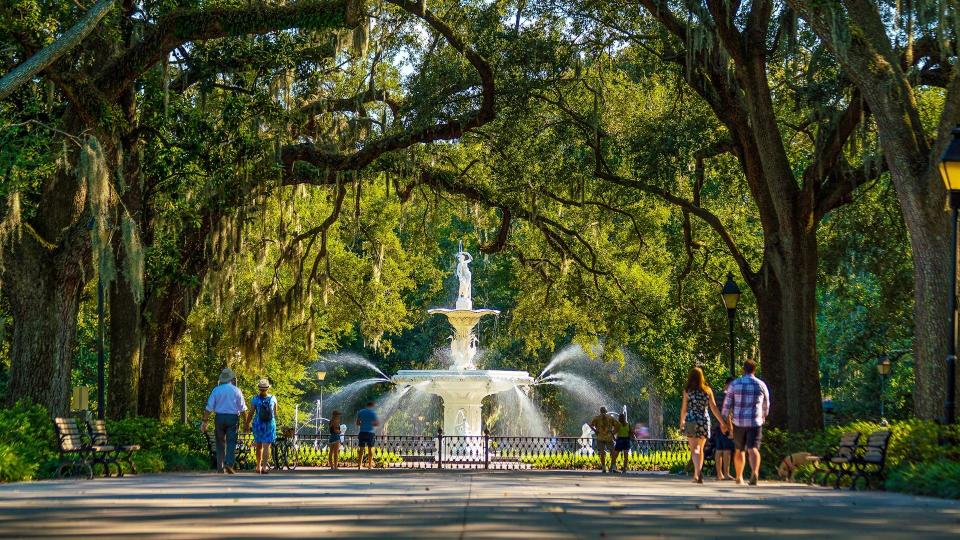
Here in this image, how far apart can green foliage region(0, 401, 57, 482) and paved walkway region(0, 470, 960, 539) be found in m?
2.70

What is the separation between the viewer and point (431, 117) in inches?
1041

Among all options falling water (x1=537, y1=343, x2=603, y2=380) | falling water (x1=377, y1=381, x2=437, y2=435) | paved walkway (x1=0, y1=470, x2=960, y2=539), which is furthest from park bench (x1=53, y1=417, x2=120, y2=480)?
falling water (x1=377, y1=381, x2=437, y2=435)

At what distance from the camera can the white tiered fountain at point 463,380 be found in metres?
37.4

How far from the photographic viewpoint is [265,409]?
22.1 metres

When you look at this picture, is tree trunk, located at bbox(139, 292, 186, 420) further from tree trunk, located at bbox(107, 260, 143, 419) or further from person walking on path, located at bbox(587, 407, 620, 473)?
person walking on path, located at bbox(587, 407, 620, 473)

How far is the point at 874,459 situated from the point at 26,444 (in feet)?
39.8

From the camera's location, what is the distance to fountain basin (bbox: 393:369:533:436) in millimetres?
37344

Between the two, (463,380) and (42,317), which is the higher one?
(42,317)

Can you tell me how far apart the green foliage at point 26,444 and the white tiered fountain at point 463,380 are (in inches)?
644

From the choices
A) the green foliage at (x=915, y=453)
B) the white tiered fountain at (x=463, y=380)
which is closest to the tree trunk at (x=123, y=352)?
the white tiered fountain at (x=463, y=380)

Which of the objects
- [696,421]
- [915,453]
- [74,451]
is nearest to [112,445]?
[74,451]

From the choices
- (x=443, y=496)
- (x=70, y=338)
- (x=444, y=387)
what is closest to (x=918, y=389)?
(x=443, y=496)

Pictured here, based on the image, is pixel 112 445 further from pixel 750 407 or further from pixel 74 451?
pixel 750 407

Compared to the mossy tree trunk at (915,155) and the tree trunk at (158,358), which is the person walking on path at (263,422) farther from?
the mossy tree trunk at (915,155)
